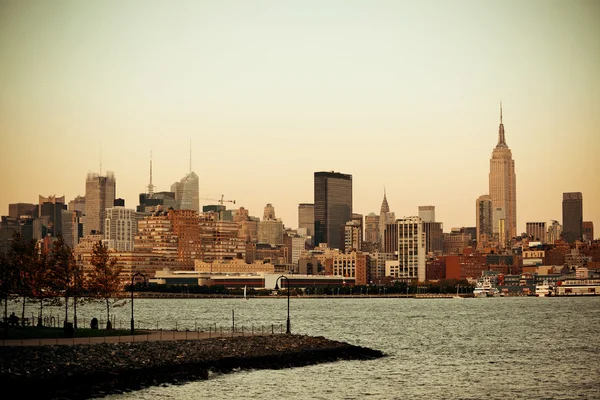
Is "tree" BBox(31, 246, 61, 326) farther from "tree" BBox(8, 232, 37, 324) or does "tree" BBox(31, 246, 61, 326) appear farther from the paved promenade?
the paved promenade

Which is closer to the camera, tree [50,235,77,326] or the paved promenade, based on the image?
the paved promenade

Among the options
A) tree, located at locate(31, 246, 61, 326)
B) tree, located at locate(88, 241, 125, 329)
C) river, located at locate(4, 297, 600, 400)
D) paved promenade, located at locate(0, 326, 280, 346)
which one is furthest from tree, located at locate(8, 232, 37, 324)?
river, located at locate(4, 297, 600, 400)

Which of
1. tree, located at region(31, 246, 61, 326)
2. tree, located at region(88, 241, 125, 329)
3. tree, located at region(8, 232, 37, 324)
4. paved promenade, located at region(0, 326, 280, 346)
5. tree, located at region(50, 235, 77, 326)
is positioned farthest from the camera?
tree, located at region(8, 232, 37, 324)

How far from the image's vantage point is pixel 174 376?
2675 inches

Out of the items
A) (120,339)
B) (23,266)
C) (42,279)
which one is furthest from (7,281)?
(120,339)

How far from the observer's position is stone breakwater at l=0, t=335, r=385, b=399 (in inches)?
2389

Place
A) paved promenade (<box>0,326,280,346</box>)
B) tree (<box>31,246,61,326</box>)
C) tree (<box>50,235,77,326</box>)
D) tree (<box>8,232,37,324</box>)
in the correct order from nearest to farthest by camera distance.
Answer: paved promenade (<box>0,326,280,346</box>) → tree (<box>50,235,77,326</box>) → tree (<box>31,246,61,326</box>) → tree (<box>8,232,37,324</box>)

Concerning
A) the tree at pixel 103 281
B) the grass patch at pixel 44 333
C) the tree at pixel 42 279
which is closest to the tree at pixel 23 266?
the tree at pixel 42 279

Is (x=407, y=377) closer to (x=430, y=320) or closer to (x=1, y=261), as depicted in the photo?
(x=1, y=261)

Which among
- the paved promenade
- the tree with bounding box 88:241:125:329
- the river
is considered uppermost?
the tree with bounding box 88:241:125:329

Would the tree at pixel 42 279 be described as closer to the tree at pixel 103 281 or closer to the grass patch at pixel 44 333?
the tree at pixel 103 281

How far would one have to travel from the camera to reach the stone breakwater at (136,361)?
199ft

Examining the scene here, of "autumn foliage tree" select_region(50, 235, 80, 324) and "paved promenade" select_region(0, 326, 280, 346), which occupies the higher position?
"autumn foliage tree" select_region(50, 235, 80, 324)

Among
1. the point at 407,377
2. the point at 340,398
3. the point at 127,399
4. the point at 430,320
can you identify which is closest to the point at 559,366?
the point at 407,377
